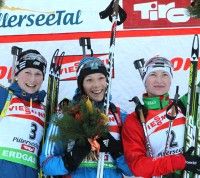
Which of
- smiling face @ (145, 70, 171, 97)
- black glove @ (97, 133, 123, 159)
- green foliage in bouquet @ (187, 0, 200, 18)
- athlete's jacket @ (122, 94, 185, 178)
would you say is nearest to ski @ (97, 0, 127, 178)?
black glove @ (97, 133, 123, 159)

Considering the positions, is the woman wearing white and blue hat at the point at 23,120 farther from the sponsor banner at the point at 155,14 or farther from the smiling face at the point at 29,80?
the sponsor banner at the point at 155,14

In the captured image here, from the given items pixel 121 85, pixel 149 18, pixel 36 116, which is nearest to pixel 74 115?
pixel 36 116

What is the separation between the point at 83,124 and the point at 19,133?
2.43 ft

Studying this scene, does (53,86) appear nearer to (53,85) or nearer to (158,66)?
(53,85)

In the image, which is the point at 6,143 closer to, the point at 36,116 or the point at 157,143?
the point at 36,116

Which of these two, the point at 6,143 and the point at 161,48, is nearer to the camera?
the point at 6,143

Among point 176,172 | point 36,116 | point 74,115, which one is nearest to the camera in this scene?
point 74,115

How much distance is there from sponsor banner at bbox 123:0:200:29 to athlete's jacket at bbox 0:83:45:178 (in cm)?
127

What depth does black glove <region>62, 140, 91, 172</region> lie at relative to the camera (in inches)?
125

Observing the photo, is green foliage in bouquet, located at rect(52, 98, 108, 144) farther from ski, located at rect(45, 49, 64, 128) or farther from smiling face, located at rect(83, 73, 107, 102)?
ski, located at rect(45, 49, 64, 128)

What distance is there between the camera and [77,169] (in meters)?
3.35

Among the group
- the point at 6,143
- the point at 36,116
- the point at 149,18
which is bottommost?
the point at 6,143

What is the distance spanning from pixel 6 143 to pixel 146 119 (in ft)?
3.46

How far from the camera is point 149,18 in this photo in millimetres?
4414
